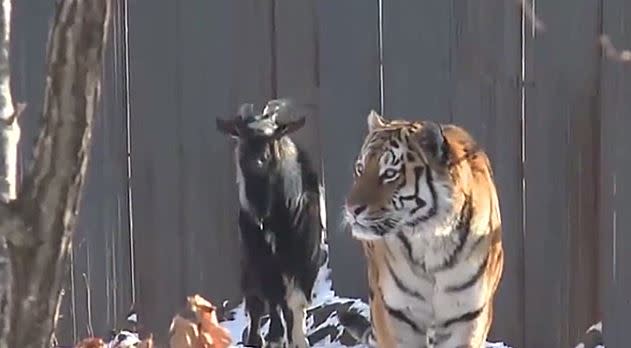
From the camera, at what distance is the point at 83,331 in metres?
6.20

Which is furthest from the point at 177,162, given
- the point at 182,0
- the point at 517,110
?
the point at 517,110

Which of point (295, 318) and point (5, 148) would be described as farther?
point (295, 318)

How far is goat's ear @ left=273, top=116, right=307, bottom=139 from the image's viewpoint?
527 cm

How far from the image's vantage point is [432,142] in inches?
181

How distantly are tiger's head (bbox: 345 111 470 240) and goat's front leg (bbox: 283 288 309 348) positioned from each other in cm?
86

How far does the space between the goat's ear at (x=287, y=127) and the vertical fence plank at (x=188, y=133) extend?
435 millimetres

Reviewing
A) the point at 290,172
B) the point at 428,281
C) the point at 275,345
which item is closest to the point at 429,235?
the point at 428,281

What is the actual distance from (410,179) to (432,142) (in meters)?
0.13

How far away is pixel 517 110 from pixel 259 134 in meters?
0.96

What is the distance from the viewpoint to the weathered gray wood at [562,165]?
5.34 metres

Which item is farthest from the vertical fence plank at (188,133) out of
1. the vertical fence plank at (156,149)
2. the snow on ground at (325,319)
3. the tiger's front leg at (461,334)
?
the tiger's front leg at (461,334)

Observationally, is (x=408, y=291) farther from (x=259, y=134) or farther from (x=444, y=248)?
(x=259, y=134)

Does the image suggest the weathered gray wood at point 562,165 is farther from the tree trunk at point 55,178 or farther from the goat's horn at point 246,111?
the tree trunk at point 55,178

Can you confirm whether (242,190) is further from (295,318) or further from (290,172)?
(295,318)
